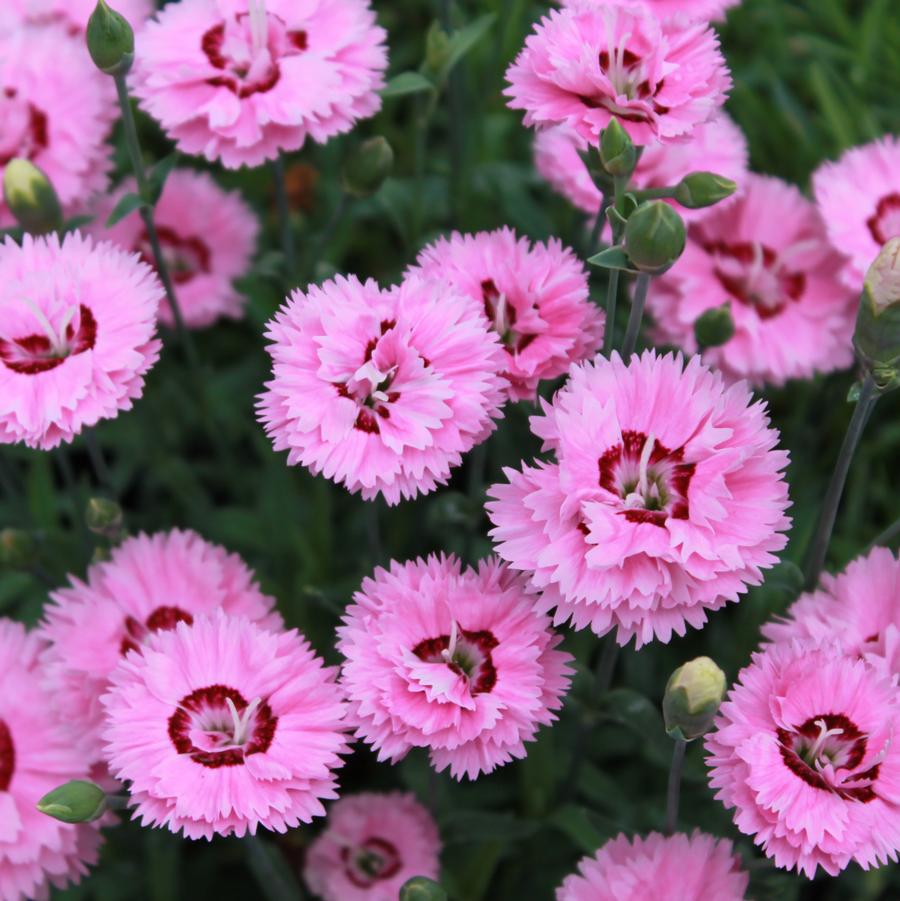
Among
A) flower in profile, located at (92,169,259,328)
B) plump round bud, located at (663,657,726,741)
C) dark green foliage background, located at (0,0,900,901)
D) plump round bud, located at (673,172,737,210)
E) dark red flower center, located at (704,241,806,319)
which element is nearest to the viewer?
plump round bud, located at (663,657,726,741)

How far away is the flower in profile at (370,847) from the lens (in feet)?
4.36

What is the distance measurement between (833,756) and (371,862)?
56cm

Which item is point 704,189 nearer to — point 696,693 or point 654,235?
point 654,235

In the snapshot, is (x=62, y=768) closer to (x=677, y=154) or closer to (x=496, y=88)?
(x=677, y=154)

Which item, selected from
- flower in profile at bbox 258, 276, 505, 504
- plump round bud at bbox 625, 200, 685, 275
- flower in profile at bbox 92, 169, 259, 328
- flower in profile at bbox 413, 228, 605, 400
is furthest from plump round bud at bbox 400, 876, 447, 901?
A: flower in profile at bbox 92, 169, 259, 328

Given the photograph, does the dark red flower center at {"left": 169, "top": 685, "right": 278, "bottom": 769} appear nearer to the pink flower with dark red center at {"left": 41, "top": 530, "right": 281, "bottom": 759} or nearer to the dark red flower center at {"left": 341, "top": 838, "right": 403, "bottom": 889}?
the pink flower with dark red center at {"left": 41, "top": 530, "right": 281, "bottom": 759}

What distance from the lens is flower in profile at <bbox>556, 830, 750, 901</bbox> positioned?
110cm

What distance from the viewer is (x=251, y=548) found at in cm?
175

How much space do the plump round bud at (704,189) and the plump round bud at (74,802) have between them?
2.53 ft

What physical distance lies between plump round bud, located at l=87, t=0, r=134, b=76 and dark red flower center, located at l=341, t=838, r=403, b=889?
91 centimetres

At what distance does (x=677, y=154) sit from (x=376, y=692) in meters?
0.85

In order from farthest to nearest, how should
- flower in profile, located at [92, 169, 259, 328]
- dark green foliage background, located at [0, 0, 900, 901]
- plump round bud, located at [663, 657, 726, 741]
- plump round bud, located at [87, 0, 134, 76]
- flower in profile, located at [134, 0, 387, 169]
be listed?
flower in profile, located at [92, 169, 259, 328] → dark green foliage background, located at [0, 0, 900, 901] → flower in profile, located at [134, 0, 387, 169] → plump round bud, located at [87, 0, 134, 76] → plump round bud, located at [663, 657, 726, 741]

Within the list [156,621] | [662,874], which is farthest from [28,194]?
[662,874]

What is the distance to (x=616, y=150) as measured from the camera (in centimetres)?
107
